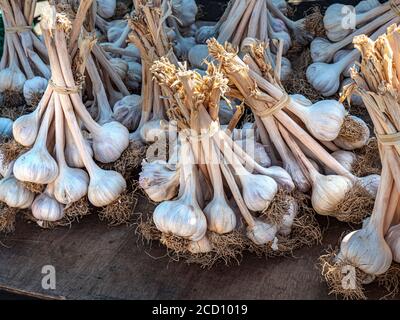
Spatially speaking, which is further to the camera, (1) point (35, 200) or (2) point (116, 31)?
(2) point (116, 31)

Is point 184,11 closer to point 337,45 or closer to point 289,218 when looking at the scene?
point 337,45

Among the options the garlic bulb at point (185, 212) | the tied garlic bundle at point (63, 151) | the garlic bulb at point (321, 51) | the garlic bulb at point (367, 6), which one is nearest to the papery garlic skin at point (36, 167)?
Answer: the tied garlic bundle at point (63, 151)

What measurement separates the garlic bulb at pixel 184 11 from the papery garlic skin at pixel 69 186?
107 centimetres

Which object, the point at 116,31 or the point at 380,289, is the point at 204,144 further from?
the point at 116,31

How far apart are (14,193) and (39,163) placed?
0.46ft

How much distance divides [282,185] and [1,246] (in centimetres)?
91

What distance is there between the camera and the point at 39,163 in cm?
173

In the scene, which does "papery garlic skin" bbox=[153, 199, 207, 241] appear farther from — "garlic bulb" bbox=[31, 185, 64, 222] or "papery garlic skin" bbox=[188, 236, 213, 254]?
"garlic bulb" bbox=[31, 185, 64, 222]

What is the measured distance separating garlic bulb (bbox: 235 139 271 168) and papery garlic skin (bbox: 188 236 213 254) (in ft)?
0.92

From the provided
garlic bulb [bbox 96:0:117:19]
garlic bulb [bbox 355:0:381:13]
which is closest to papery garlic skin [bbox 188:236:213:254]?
garlic bulb [bbox 355:0:381:13]

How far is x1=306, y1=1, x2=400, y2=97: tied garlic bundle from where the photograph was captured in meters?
2.16

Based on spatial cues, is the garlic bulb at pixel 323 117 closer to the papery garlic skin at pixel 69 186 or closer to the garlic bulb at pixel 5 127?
the papery garlic skin at pixel 69 186
